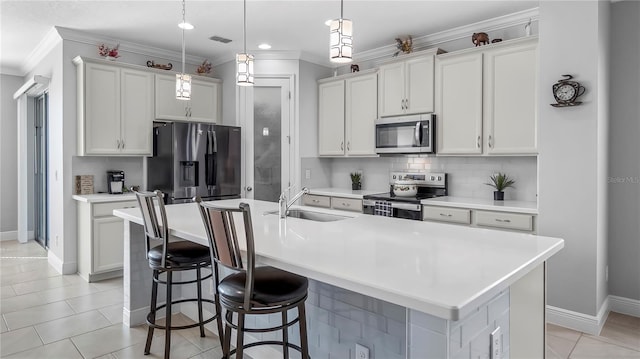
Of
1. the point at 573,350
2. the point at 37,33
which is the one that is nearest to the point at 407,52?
the point at 573,350

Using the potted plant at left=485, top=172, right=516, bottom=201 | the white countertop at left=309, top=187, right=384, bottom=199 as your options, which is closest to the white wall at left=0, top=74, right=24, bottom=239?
the white countertop at left=309, top=187, right=384, bottom=199

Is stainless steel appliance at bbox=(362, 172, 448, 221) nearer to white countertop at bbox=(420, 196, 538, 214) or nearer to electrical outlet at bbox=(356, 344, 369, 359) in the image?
white countertop at bbox=(420, 196, 538, 214)

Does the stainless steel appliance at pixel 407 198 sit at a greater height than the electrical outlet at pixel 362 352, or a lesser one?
greater

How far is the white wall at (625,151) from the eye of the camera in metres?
3.32

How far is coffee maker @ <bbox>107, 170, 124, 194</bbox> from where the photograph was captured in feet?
15.1

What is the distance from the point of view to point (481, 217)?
11.7 ft

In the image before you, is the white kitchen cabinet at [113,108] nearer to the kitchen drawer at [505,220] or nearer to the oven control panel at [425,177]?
the oven control panel at [425,177]

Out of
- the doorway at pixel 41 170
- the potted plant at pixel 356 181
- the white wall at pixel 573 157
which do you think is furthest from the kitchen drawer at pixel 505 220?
the doorway at pixel 41 170

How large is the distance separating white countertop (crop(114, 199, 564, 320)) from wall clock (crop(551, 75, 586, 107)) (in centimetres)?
156

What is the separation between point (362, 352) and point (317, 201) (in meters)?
3.24

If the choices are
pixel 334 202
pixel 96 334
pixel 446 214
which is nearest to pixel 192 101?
pixel 334 202

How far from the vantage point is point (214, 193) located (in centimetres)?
486

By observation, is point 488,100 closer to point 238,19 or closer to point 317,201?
point 317,201

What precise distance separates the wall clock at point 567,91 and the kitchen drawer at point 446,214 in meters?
1.17
